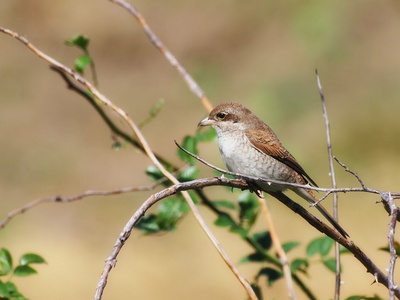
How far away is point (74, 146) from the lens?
741cm

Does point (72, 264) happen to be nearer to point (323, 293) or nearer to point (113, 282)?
point (113, 282)

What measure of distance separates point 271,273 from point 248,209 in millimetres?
233

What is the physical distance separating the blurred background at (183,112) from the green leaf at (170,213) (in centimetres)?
254

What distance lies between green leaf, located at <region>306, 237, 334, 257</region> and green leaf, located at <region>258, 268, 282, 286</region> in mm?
113

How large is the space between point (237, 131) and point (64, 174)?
4.01 metres

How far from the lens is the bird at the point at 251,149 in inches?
118

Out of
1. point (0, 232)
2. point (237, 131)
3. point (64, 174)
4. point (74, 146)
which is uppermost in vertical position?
point (74, 146)

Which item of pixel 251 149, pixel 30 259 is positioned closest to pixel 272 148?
pixel 251 149

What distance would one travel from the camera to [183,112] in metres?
7.50

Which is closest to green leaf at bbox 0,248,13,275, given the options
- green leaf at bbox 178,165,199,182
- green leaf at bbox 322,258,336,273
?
green leaf at bbox 178,165,199,182

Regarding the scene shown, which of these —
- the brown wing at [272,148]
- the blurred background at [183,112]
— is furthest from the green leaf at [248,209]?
the blurred background at [183,112]

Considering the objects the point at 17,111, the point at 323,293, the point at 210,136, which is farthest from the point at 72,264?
the point at 210,136

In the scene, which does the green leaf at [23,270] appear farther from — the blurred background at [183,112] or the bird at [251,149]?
the blurred background at [183,112]

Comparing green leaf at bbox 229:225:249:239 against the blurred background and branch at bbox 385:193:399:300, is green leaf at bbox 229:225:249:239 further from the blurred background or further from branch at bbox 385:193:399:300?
the blurred background
